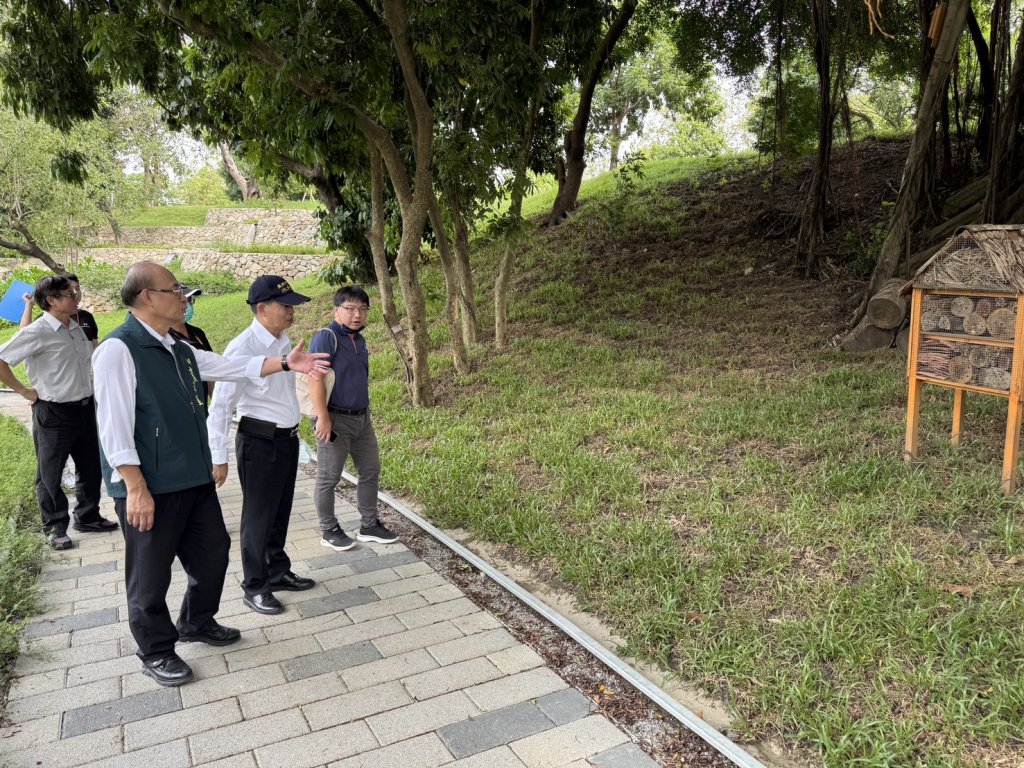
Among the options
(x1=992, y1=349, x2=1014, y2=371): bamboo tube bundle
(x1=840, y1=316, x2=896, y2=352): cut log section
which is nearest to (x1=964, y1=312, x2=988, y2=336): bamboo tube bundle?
(x1=992, y1=349, x2=1014, y2=371): bamboo tube bundle

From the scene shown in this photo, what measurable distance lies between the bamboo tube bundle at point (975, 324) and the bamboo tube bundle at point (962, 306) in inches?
1.2

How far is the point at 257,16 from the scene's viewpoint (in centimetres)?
657

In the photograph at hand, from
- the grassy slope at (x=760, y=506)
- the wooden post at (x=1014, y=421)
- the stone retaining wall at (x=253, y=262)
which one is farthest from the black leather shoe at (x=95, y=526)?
the stone retaining wall at (x=253, y=262)

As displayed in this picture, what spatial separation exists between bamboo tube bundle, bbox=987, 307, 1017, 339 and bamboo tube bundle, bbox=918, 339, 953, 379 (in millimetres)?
294

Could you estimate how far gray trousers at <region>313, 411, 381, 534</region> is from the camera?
4.68m

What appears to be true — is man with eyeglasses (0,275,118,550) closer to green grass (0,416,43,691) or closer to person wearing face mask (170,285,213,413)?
green grass (0,416,43,691)

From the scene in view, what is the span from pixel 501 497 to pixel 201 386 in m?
2.41

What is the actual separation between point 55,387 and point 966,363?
5.72m

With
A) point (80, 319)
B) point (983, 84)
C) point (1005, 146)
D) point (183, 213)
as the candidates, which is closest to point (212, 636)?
point (80, 319)

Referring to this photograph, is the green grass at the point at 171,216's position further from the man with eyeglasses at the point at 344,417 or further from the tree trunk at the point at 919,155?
the man with eyeglasses at the point at 344,417

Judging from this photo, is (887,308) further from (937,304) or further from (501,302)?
(501,302)

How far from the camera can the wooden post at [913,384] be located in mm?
4770

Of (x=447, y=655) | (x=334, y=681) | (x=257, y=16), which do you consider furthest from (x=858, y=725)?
(x=257, y=16)

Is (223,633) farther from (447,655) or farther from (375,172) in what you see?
(375,172)
